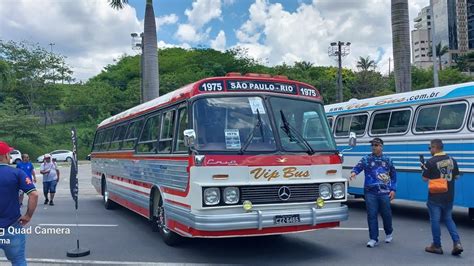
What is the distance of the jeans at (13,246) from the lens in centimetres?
546

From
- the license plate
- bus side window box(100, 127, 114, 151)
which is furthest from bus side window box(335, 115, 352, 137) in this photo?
the license plate

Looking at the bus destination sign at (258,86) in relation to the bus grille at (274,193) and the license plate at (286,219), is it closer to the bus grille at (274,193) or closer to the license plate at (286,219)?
the bus grille at (274,193)

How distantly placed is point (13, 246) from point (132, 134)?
604 cm

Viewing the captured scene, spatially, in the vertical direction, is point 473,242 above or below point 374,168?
below

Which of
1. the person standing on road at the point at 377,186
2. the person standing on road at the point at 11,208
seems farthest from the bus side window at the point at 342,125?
the person standing on road at the point at 11,208

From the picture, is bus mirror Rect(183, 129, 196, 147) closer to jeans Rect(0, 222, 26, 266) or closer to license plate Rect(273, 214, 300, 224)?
license plate Rect(273, 214, 300, 224)

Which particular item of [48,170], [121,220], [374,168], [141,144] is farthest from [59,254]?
[48,170]

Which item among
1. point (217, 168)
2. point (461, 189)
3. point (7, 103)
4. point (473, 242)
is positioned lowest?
point (473, 242)

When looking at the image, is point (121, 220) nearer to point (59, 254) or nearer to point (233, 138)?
point (59, 254)

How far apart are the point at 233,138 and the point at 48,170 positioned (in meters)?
11.1

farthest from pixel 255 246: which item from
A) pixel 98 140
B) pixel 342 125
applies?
pixel 98 140

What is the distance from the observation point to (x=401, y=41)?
15672 millimetres

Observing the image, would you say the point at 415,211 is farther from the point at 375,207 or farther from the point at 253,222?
the point at 253,222

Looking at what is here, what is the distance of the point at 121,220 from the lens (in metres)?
12.2
